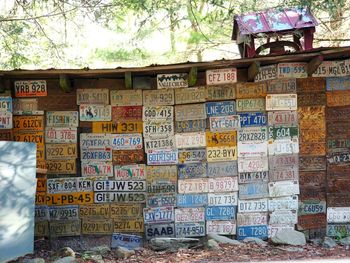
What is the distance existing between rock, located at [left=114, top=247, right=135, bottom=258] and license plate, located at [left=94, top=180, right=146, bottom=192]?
3.46 ft

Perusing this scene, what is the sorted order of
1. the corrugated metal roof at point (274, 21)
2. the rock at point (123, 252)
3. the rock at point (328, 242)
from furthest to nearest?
1. the corrugated metal roof at point (274, 21)
2. the rock at point (328, 242)
3. the rock at point (123, 252)

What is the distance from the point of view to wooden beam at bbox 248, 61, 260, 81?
7.43 m

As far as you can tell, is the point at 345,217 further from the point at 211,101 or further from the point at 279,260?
the point at 211,101

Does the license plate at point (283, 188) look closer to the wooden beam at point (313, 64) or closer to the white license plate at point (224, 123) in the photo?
the white license plate at point (224, 123)

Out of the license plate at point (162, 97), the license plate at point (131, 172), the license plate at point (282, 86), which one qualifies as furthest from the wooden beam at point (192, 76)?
the license plate at point (131, 172)

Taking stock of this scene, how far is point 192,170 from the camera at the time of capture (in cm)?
802

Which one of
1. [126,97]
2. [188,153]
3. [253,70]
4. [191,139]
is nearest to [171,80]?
[126,97]

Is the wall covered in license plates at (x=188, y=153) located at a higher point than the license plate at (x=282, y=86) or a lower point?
lower

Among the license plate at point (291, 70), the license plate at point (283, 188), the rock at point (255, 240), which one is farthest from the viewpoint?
the license plate at point (283, 188)

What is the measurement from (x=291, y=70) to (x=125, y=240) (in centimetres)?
395

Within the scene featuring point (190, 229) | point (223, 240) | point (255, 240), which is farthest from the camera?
point (190, 229)

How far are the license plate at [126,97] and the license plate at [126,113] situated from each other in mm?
67

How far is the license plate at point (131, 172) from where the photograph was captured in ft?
26.4

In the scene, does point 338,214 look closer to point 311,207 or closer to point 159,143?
point 311,207
